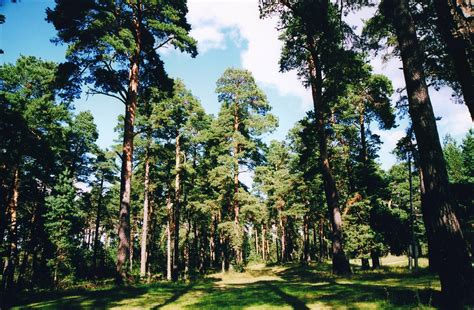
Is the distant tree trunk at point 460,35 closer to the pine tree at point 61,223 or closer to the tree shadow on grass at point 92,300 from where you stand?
the tree shadow on grass at point 92,300

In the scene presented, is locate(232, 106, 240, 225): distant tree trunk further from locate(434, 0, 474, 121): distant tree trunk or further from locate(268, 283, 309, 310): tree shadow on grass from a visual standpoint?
locate(434, 0, 474, 121): distant tree trunk

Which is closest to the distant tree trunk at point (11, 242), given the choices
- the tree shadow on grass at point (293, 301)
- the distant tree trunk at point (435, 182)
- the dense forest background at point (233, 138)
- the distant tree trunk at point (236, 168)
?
the dense forest background at point (233, 138)

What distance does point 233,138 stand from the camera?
24750 mm

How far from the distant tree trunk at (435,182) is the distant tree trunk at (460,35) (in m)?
2.98

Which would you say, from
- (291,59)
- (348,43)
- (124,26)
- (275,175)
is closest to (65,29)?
A: (124,26)

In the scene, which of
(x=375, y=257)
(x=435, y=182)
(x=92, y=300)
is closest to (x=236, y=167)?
(x=375, y=257)

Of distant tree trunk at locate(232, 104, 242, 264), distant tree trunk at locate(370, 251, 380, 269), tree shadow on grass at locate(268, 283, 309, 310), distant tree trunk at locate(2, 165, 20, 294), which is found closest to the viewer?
tree shadow on grass at locate(268, 283, 309, 310)

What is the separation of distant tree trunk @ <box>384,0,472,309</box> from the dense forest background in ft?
0.08

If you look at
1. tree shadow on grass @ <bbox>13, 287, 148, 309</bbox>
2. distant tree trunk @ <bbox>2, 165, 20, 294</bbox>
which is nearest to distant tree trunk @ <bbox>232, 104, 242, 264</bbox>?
tree shadow on grass @ <bbox>13, 287, 148, 309</bbox>

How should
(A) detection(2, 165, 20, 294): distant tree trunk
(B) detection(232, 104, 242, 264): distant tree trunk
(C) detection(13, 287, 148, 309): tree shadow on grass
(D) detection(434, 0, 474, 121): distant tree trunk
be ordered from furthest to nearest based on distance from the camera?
(B) detection(232, 104, 242, 264): distant tree trunk → (A) detection(2, 165, 20, 294): distant tree trunk → (C) detection(13, 287, 148, 309): tree shadow on grass → (D) detection(434, 0, 474, 121): distant tree trunk

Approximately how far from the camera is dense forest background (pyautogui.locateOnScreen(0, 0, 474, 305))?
26.9ft

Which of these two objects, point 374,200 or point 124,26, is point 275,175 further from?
point 124,26

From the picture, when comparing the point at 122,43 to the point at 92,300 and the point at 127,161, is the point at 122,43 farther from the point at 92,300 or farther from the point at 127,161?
the point at 92,300

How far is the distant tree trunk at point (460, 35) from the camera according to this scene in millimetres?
8062
